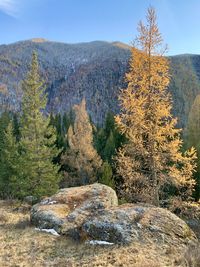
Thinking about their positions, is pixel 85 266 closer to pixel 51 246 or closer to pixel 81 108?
pixel 51 246

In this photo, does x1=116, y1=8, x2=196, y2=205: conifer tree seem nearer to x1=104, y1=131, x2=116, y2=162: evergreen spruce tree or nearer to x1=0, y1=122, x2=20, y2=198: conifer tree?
x1=0, y1=122, x2=20, y2=198: conifer tree

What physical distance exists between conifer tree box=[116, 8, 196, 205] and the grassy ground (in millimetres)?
5528

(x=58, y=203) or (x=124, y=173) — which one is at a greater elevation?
(x=124, y=173)

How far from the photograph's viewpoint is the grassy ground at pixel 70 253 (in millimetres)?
9359

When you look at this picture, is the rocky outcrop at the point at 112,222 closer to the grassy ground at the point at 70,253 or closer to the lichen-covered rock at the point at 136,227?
the lichen-covered rock at the point at 136,227

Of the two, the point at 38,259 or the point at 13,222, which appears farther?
the point at 13,222

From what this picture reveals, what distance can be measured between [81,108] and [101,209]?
3410 cm

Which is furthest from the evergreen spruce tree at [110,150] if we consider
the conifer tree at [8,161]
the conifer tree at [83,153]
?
the conifer tree at [8,161]

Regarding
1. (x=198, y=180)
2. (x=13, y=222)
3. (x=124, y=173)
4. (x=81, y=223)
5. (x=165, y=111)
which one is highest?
(x=165, y=111)

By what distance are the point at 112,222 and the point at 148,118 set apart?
6.73 meters

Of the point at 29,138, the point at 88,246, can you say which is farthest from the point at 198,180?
the point at 88,246

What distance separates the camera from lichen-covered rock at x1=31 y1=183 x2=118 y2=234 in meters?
12.4

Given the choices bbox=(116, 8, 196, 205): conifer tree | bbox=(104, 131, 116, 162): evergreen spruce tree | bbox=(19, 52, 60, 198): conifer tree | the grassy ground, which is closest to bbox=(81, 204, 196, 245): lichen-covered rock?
the grassy ground

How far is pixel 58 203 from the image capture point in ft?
48.0
